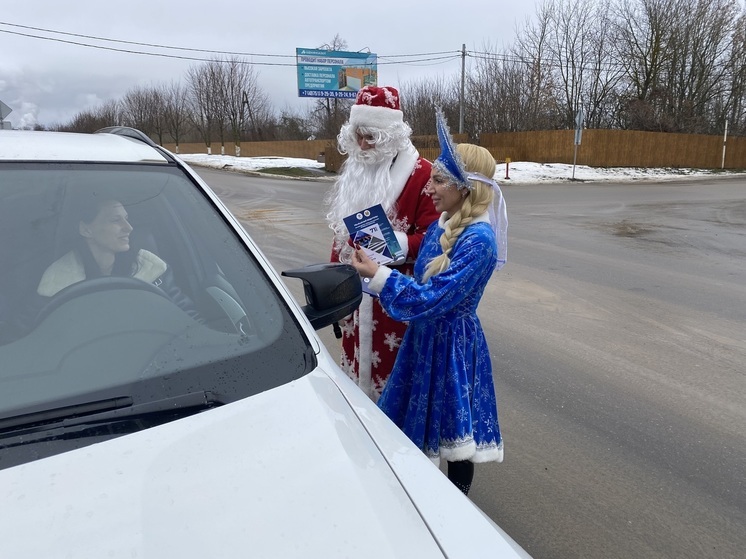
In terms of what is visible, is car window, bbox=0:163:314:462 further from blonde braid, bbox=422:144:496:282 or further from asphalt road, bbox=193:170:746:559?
asphalt road, bbox=193:170:746:559

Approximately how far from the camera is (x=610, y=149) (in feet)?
106

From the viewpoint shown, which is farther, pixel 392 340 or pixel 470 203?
pixel 392 340

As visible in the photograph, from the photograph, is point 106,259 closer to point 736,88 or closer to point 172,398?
point 172,398

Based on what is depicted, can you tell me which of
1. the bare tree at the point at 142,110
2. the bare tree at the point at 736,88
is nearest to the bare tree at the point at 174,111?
the bare tree at the point at 142,110

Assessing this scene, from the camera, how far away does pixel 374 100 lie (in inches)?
109

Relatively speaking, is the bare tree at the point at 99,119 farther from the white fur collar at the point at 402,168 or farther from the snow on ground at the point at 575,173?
the white fur collar at the point at 402,168

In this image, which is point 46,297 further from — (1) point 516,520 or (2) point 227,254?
(1) point 516,520

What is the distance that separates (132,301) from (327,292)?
25.0 inches

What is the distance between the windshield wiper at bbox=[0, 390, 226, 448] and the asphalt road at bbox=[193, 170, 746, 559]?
72 cm

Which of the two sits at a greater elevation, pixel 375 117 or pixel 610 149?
pixel 375 117

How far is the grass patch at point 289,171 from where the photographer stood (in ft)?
105

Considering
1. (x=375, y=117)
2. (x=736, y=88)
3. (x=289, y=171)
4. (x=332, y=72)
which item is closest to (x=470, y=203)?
(x=375, y=117)

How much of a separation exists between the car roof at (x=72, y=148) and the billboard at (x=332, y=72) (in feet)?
117

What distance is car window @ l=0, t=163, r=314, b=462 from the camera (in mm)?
1472
